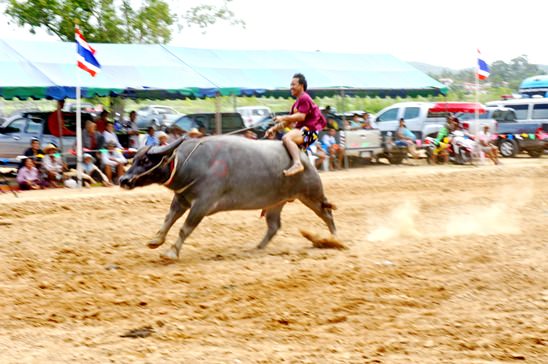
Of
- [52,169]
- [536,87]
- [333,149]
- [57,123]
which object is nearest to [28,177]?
[52,169]

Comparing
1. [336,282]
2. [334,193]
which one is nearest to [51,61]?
[334,193]

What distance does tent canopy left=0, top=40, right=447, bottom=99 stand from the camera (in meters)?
19.9

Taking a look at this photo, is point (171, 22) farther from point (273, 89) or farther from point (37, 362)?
point (37, 362)

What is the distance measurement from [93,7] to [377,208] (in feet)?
70.5

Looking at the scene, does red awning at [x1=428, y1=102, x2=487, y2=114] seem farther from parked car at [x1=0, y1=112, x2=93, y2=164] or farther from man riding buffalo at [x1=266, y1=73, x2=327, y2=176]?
man riding buffalo at [x1=266, y1=73, x2=327, y2=176]

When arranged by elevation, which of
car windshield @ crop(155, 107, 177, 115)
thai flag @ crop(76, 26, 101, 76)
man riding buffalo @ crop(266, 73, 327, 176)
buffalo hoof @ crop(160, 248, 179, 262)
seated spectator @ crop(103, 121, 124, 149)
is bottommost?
car windshield @ crop(155, 107, 177, 115)

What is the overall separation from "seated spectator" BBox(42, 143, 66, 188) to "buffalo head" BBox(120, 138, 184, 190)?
872 cm

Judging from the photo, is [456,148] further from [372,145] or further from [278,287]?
[278,287]

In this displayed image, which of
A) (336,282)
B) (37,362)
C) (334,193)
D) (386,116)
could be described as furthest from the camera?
(386,116)

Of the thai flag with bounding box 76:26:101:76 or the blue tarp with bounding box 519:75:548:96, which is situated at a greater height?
the thai flag with bounding box 76:26:101:76

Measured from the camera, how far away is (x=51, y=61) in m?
20.7

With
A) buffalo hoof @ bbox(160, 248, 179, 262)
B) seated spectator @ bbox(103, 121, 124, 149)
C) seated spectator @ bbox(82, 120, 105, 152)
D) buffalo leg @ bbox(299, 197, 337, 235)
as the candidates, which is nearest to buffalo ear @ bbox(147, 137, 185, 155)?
buffalo hoof @ bbox(160, 248, 179, 262)

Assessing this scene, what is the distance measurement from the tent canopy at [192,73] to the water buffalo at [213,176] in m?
8.94

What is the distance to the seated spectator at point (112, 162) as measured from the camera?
19875 mm
